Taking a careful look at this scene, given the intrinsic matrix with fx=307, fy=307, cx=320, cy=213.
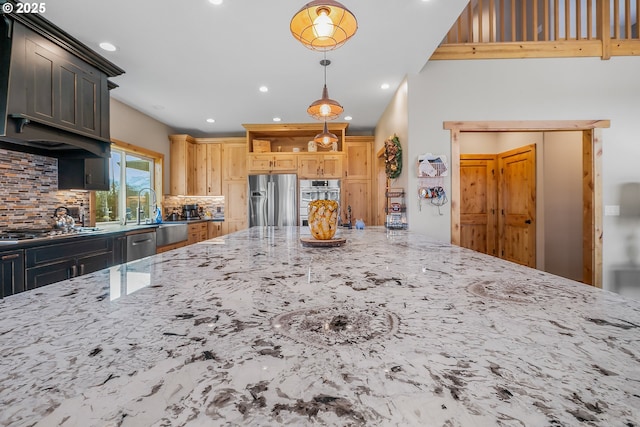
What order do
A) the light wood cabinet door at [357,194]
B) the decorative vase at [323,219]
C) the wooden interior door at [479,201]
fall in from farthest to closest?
1. the light wood cabinet door at [357,194]
2. the wooden interior door at [479,201]
3. the decorative vase at [323,219]

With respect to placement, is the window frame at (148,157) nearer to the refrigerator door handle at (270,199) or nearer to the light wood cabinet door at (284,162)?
the refrigerator door handle at (270,199)

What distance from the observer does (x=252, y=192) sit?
5.57 m

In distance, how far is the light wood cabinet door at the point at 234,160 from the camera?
590 cm

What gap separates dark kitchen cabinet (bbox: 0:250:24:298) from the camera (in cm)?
217

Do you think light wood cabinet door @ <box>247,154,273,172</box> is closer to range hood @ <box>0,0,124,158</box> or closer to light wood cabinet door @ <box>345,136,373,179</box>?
light wood cabinet door @ <box>345,136,373,179</box>

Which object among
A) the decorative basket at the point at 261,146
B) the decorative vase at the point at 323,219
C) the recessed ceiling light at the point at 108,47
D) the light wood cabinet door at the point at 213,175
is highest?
the recessed ceiling light at the point at 108,47

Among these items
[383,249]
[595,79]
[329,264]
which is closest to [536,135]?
[595,79]

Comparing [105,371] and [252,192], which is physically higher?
[252,192]

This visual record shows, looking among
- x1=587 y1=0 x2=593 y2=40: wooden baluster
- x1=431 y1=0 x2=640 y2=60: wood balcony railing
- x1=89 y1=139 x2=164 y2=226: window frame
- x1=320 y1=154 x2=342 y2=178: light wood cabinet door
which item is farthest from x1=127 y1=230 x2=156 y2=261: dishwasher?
x1=587 y1=0 x2=593 y2=40: wooden baluster

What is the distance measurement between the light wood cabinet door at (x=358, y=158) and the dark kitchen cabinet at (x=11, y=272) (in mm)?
4563

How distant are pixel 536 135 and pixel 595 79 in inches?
47.1

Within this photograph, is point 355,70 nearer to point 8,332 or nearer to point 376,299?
point 376,299

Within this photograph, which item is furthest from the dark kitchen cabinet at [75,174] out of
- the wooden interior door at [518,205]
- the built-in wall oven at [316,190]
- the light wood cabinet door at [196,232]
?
the wooden interior door at [518,205]

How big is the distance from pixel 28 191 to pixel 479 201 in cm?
631
